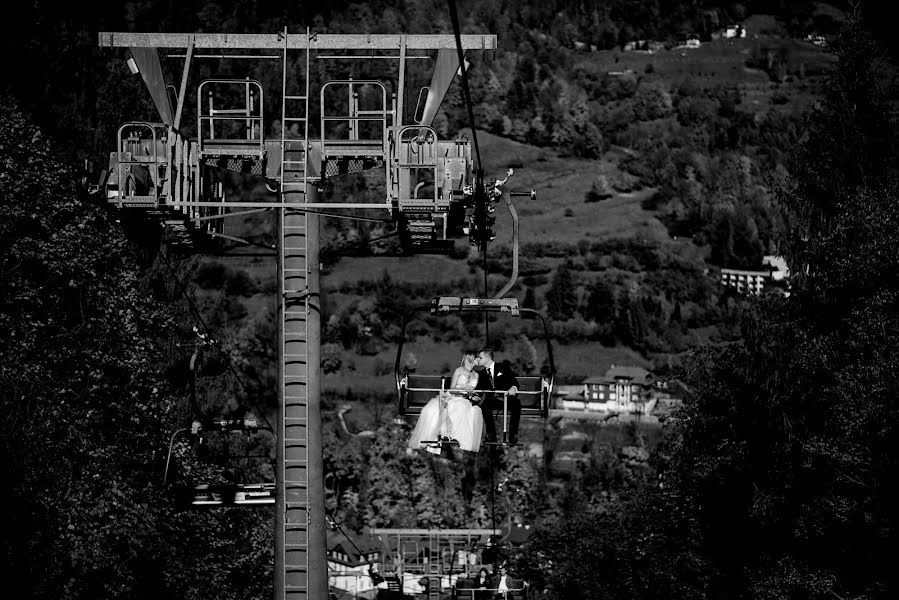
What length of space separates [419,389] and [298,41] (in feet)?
12.1

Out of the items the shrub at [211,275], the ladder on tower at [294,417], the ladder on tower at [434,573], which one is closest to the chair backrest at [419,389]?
the ladder on tower at [294,417]

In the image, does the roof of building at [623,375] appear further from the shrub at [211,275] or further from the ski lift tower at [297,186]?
the ski lift tower at [297,186]

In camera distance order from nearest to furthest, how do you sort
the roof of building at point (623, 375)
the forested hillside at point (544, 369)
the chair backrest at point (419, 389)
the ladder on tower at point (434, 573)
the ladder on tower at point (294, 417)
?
the ladder on tower at point (294, 417)
the chair backrest at point (419, 389)
the forested hillside at point (544, 369)
the ladder on tower at point (434, 573)
the roof of building at point (623, 375)

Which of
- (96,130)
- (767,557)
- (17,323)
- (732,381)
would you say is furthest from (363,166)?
(96,130)

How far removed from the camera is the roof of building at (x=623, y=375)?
480ft

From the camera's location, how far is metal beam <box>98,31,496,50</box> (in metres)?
15.2

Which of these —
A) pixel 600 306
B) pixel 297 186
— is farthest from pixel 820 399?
pixel 600 306

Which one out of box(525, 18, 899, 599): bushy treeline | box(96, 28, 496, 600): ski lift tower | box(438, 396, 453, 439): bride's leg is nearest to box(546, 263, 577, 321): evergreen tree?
box(525, 18, 899, 599): bushy treeline

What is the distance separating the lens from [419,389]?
52.0 feet

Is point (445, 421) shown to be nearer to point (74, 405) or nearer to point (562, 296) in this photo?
point (74, 405)

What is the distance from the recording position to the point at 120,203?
15156 millimetres

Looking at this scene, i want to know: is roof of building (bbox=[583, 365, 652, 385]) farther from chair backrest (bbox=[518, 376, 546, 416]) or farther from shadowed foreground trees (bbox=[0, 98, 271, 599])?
chair backrest (bbox=[518, 376, 546, 416])

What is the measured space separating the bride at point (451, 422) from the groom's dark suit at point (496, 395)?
35 centimetres

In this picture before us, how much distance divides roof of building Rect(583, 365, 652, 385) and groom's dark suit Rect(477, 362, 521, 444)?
128 m
